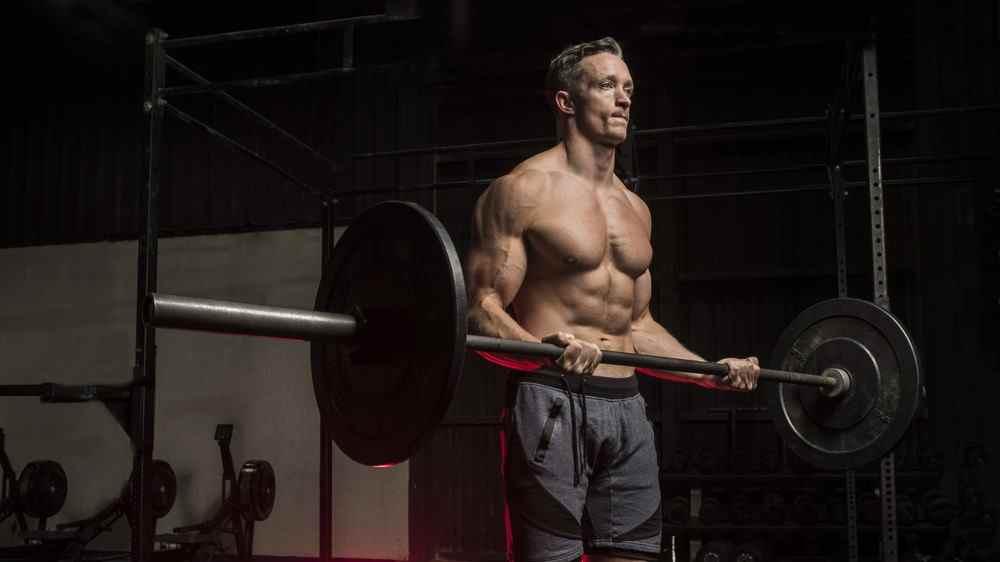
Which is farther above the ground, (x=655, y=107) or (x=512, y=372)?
(x=655, y=107)

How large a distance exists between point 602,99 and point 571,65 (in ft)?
0.42

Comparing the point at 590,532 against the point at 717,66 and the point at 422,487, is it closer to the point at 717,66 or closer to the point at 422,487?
the point at 422,487

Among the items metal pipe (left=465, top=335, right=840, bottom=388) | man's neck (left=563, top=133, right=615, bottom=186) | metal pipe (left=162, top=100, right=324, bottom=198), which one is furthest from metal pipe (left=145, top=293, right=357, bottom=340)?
metal pipe (left=162, top=100, right=324, bottom=198)

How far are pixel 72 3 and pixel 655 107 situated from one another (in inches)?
131

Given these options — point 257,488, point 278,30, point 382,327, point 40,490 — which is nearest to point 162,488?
point 257,488

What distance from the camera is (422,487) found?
5.93 meters

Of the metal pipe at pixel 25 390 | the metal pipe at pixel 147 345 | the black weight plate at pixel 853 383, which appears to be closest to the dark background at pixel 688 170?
the metal pipe at pixel 147 345

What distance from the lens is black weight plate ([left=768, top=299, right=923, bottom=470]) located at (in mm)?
2613

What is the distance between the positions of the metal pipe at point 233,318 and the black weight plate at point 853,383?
1.64 m

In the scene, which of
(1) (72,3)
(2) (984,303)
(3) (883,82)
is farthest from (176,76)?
(2) (984,303)

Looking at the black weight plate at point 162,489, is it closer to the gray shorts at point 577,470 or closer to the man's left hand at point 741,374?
the gray shorts at point 577,470

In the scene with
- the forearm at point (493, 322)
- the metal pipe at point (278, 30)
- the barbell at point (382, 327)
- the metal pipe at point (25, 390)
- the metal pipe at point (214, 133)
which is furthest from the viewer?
the metal pipe at point (214, 133)

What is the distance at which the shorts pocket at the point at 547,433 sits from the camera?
220 centimetres

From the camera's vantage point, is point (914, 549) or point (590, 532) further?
point (914, 549)
